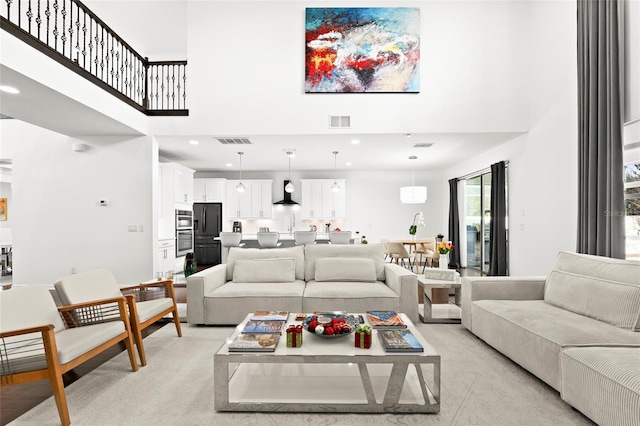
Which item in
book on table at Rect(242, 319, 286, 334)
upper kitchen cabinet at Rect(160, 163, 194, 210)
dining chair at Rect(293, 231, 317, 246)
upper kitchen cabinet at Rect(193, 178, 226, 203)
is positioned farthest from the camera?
upper kitchen cabinet at Rect(193, 178, 226, 203)

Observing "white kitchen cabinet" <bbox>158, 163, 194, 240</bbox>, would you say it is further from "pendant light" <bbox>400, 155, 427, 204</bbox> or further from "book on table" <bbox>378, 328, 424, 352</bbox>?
"book on table" <bbox>378, 328, 424, 352</bbox>

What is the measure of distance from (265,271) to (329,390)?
204cm

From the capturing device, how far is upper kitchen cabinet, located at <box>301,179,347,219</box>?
980 cm

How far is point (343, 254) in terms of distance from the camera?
169 inches

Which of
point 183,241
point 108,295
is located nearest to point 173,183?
point 183,241

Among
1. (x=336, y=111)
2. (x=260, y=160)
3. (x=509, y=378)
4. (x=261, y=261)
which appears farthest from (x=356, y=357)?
(x=260, y=160)

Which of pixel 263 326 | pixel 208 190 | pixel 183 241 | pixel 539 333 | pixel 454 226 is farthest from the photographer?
pixel 208 190

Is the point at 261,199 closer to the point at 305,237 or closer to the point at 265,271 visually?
the point at 305,237

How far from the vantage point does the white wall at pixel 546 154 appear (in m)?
4.64

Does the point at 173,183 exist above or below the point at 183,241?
above

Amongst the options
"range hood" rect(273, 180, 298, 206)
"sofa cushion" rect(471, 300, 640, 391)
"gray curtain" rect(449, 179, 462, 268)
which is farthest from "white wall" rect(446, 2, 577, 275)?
"range hood" rect(273, 180, 298, 206)

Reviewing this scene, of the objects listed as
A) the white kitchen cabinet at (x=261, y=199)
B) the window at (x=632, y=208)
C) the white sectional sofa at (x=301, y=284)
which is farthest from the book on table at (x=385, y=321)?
the white kitchen cabinet at (x=261, y=199)

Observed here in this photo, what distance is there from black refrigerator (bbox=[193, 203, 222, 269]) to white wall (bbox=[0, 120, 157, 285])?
10.5 ft

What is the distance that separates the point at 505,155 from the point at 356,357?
A: 19.0ft
